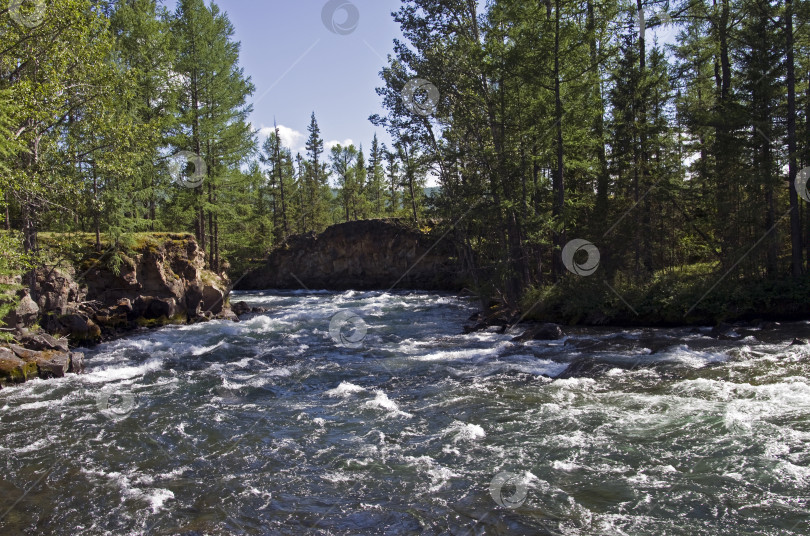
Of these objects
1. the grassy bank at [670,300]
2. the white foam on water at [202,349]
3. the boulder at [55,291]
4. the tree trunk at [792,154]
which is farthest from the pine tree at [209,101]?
the tree trunk at [792,154]

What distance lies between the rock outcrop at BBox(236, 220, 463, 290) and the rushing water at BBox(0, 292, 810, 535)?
30611 millimetres

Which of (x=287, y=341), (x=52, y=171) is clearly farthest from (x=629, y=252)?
(x=52, y=171)

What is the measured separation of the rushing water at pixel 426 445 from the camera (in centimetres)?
555

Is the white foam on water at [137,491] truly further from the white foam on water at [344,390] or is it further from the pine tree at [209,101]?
the pine tree at [209,101]

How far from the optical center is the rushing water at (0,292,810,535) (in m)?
5.55

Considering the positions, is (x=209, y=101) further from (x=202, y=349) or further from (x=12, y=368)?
(x=12, y=368)

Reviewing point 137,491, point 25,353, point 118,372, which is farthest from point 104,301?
point 137,491

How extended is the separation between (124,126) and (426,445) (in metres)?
11.8

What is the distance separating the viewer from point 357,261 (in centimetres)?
4669

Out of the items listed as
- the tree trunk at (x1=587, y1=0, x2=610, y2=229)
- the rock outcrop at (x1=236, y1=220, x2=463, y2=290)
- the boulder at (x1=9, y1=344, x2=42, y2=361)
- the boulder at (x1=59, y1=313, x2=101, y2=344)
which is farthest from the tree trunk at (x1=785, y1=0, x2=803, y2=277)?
the rock outcrop at (x1=236, y1=220, x2=463, y2=290)

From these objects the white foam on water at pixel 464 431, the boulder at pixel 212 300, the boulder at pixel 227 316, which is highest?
the boulder at pixel 212 300

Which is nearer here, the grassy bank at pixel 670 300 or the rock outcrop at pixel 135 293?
the grassy bank at pixel 670 300

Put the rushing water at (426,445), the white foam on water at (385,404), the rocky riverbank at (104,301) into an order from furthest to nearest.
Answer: the rocky riverbank at (104,301) < the white foam on water at (385,404) < the rushing water at (426,445)

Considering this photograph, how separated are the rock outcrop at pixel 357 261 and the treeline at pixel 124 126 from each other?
2963mm
